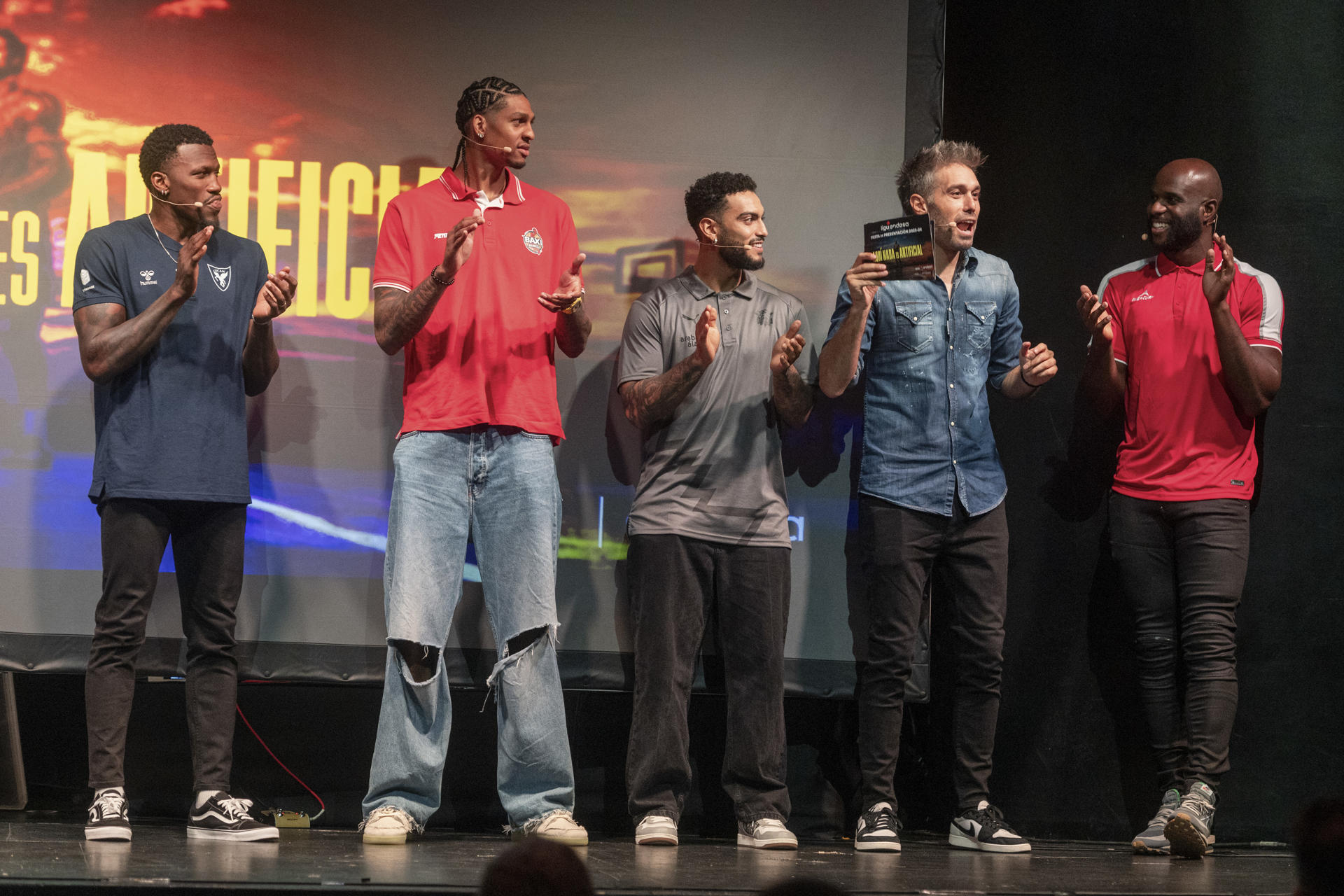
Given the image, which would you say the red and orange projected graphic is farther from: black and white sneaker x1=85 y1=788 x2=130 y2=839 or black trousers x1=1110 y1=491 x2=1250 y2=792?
black trousers x1=1110 y1=491 x2=1250 y2=792

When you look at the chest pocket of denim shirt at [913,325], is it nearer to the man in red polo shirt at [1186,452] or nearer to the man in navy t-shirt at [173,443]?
the man in red polo shirt at [1186,452]

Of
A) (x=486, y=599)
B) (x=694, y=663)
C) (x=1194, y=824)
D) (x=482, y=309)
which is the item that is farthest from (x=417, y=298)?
(x=1194, y=824)

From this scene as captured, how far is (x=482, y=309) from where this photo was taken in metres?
3.75

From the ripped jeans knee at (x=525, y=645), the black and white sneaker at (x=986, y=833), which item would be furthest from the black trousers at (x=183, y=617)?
the black and white sneaker at (x=986, y=833)

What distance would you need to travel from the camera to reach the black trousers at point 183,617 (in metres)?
3.48

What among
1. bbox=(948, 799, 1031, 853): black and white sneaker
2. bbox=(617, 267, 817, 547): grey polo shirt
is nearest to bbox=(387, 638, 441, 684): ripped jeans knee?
bbox=(617, 267, 817, 547): grey polo shirt

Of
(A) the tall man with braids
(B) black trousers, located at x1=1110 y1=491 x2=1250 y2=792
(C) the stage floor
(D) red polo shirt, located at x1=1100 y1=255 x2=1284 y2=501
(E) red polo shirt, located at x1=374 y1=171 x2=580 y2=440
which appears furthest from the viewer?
(D) red polo shirt, located at x1=1100 y1=255 x2=1284 y2=501

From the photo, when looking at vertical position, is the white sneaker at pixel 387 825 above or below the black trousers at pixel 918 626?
below

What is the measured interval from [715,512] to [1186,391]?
1.53 meters

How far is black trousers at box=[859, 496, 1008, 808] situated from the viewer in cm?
386

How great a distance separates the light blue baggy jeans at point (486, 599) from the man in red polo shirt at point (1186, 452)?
1.78 metres

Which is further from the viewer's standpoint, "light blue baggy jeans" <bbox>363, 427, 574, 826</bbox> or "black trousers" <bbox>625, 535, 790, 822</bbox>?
"black trousers" <bbox>625, 535, 790, 822</bbox>

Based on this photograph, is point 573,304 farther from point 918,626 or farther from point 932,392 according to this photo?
point 918,626

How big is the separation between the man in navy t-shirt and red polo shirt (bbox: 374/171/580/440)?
1.36 ft
